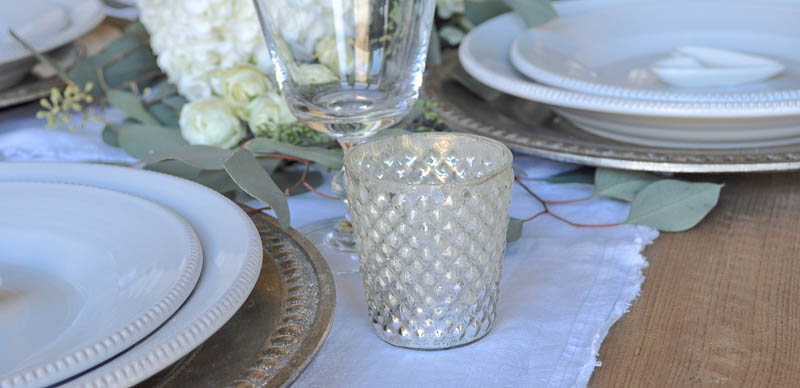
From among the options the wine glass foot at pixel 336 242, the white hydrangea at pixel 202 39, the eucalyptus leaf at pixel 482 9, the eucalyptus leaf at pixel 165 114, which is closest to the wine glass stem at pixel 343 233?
the wine glass foot at pixel 336 242

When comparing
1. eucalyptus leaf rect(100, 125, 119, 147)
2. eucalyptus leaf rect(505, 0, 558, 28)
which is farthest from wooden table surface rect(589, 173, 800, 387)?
eucalyptus leaf rect(100, 125, 119, 147)

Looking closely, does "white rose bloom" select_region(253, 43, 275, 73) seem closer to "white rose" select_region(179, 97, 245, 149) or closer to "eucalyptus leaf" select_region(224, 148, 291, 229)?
"white rose" select_region(179, 97, 245, 149)

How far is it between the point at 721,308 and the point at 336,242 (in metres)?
0.27

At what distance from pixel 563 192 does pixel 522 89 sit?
9 centimetres

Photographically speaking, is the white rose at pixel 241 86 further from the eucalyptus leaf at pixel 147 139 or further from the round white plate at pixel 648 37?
the round white plate at pixel 648 37

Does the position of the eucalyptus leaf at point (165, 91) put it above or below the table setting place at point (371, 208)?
below

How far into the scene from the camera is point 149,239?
46 cm

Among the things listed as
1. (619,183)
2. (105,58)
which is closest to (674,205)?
(619,183)

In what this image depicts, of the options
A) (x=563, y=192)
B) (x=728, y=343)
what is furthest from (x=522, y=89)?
(x=728, y=343)

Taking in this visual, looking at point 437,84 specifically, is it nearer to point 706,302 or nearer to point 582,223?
point 582,223

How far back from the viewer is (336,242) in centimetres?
61

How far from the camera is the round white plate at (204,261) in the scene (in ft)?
1.11

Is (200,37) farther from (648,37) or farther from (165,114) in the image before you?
(648,37)

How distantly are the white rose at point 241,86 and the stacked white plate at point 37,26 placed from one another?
334mm
